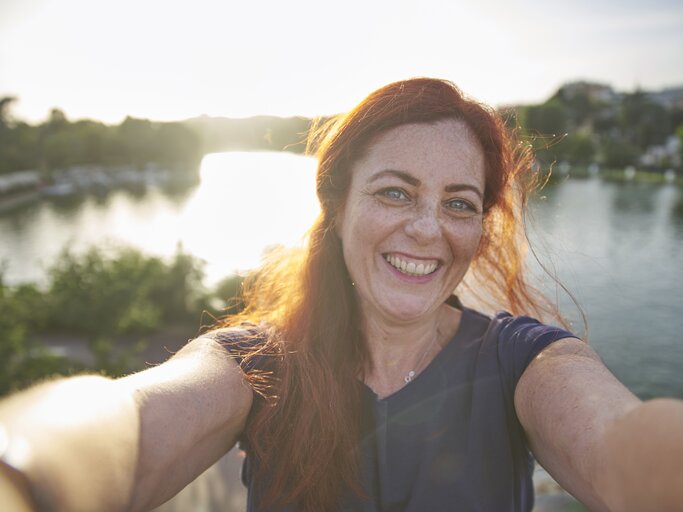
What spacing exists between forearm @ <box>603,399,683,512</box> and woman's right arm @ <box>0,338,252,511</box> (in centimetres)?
114

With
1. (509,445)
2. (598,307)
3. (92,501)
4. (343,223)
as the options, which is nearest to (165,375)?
(92,501)

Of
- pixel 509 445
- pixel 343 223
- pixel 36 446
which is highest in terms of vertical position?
pixel 343 223

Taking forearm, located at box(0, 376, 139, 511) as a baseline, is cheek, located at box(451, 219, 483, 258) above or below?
above

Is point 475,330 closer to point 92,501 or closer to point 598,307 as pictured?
point 92,501

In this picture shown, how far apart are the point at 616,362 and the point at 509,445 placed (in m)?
14.3

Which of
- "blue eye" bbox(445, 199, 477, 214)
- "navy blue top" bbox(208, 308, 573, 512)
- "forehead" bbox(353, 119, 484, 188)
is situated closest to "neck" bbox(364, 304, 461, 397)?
"navy blue top" bbox(208, 308, 573, 512)

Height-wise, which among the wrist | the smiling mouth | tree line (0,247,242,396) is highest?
the smiling mouth

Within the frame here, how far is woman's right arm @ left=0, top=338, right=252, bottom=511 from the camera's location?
1.01 metres

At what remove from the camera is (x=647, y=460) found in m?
1.08

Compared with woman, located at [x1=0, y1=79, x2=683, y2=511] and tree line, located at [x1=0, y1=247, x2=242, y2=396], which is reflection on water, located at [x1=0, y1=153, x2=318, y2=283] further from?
tree line, located at [x1=0, y1=247, x2=242, y2=396]

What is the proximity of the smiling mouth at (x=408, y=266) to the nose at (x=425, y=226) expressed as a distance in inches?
4.0

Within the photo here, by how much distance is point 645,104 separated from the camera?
3445 inches

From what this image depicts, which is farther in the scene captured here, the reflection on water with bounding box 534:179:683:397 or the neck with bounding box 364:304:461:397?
the reflection on water with bounding box 534:179:683:397

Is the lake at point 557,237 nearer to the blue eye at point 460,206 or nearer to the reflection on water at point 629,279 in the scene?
the reflection on water at point 629,279
